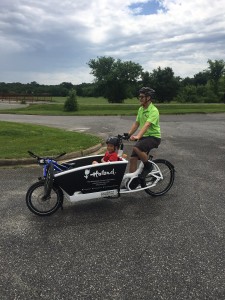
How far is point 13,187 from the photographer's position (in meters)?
6.46

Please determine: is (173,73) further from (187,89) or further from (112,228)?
(112,228)

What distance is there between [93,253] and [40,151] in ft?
19.4

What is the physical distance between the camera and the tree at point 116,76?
52375mm

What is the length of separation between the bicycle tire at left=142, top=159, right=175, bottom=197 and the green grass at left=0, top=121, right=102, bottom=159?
3920 millimetres

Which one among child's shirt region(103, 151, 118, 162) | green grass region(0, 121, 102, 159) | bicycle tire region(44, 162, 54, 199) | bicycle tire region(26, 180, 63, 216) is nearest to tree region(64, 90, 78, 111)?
green grass region(0, 121, 102, 159)

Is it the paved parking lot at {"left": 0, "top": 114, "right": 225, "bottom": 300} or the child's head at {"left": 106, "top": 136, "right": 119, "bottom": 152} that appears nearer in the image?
the paved parking lot at {"left": 0, "top": 114, "right": 225, "bottom": 300}

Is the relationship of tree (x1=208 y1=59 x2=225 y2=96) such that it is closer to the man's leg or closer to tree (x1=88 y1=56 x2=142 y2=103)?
tree (x1=88 y1=56 x2=142 y2=103)

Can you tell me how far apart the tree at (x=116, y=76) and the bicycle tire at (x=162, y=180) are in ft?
155

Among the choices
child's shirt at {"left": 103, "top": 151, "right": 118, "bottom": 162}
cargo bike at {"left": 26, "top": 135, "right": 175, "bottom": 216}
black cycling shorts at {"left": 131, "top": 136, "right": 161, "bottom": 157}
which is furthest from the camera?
black cycling shorts at {"left": 131, "top": 136, "right": 161, "bottom": 157}

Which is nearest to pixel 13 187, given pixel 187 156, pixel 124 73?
pixel 187 156

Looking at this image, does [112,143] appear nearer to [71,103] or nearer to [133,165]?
[133,165]

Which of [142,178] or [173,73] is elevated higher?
[173,73]

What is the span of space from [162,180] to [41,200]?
247 cm

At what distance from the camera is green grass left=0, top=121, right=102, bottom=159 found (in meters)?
9.13
